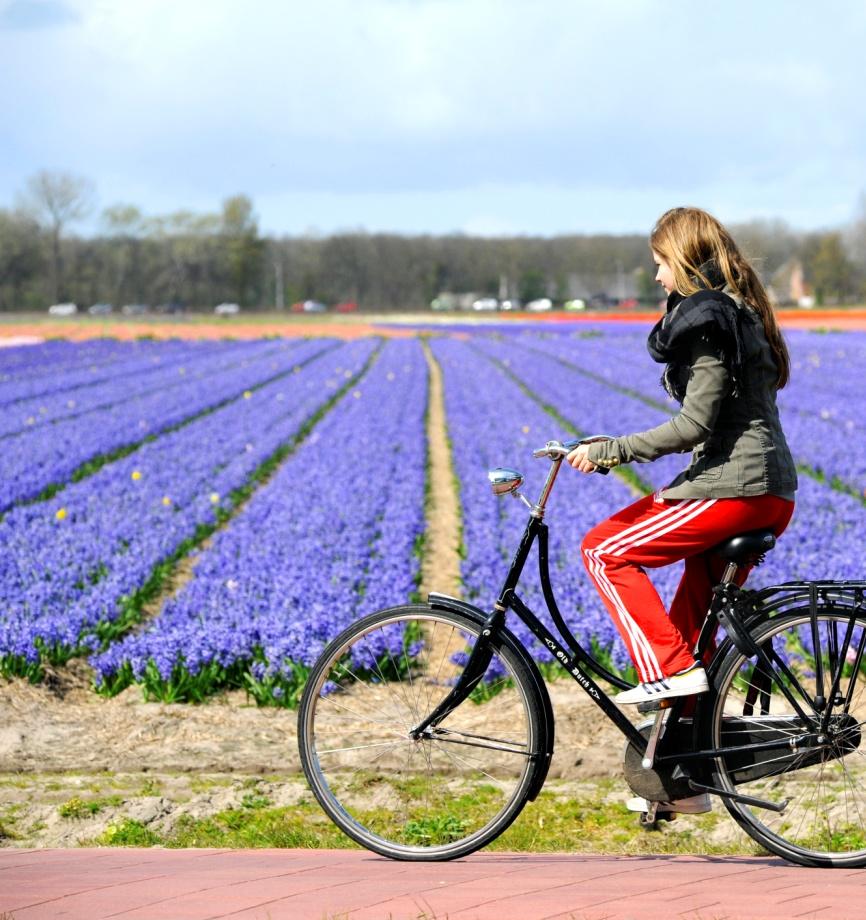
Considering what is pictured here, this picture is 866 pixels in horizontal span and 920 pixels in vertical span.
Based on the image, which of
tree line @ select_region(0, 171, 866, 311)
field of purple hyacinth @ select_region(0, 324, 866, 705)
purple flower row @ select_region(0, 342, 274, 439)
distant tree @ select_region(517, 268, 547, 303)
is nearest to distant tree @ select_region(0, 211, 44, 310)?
tree line @ select_region(0, 171, 866, 311)

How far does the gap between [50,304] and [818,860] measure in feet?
328

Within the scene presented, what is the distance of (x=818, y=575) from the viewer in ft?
24.2

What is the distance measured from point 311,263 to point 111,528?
10337 cm

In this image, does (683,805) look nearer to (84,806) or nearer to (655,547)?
(655,547)

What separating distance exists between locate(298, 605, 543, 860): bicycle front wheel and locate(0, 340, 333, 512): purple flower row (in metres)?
7.24

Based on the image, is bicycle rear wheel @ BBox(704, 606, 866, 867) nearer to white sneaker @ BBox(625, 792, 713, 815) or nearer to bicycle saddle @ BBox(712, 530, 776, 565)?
white sneaker @ BBox(625, 792, 713, 815)

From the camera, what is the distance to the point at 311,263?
111 metres

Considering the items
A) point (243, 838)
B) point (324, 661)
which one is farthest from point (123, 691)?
point (324, 661)

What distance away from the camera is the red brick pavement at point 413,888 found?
289 centimetres

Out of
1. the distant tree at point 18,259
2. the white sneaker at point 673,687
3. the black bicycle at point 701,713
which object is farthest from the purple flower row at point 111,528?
the distant tree at point 18,259

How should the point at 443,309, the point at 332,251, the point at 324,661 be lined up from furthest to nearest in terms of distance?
the point at 332,251
the point at 443,309
the point at 324,661

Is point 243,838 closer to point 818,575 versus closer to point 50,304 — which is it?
point 818,575

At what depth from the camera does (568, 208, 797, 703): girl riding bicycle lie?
Result: 3424 millimetres

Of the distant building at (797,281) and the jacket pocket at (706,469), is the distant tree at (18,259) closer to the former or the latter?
the distant building at (797,281)
